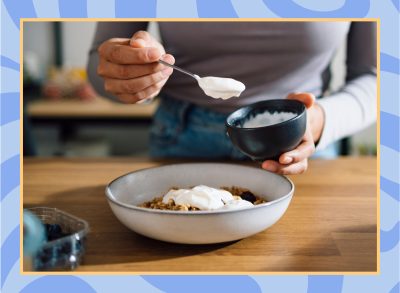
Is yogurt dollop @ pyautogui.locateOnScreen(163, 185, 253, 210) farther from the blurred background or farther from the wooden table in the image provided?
the blurred background

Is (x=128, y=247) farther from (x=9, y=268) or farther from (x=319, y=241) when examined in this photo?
(x=319, y=241)

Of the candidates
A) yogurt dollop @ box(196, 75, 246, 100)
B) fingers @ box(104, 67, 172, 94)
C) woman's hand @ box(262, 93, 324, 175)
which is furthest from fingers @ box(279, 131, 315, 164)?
fingers @ box(104, 67, 172, 94)

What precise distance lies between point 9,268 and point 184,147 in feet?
2.03

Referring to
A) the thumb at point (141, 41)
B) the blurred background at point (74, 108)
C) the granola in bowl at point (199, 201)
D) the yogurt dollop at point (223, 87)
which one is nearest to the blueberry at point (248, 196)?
the granola in bowl at point (199, 201)

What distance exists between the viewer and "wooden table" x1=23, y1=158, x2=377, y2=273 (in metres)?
0.65

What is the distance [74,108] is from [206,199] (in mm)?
1868

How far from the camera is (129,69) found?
2.74 feet

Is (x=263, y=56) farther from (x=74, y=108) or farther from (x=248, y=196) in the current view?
(x=74, y=108)

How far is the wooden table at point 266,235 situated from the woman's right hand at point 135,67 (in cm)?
19

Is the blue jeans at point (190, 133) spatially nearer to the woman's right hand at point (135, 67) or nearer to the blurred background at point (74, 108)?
the woman's right hand at point (135, 67)

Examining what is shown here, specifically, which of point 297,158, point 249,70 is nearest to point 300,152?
point 297,158

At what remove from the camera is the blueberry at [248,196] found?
0.78 metres

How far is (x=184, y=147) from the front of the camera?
1.19 metres

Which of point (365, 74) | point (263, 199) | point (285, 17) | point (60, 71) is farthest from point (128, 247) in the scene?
point (60, 71)
